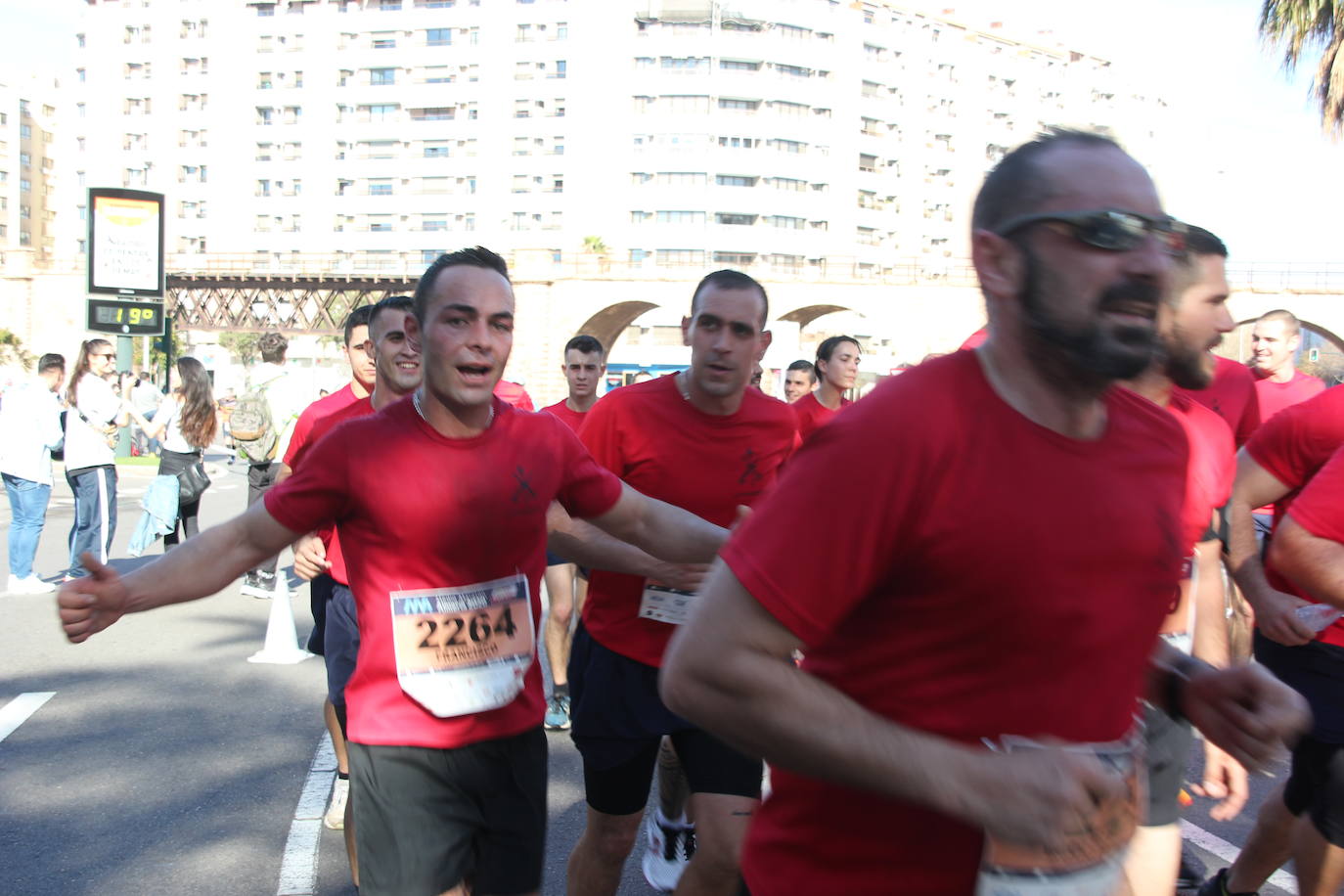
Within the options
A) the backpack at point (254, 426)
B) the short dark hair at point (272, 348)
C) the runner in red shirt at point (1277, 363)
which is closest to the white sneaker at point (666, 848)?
the runner in red shirt at point (1277, 363)

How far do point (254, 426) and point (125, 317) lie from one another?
15.9m

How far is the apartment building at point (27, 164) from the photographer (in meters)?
111

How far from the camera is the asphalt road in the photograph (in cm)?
454

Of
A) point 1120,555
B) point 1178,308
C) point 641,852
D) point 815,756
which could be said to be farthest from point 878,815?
point 641,852

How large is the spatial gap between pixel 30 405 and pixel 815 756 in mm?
10916

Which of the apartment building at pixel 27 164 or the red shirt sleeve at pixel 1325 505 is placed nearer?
the red shirt sleeve at pixel 1325 505

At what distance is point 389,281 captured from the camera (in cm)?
6450

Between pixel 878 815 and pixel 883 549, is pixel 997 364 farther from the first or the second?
pixel 878 815

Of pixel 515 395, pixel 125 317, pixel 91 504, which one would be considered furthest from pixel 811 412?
→ pixel 125 317

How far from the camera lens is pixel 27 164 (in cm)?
11438

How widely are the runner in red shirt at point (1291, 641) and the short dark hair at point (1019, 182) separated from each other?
2121 mm

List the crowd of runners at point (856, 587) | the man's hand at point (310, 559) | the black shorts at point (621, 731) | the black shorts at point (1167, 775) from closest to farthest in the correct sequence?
the crowd of runners at point (856, 587)
the black shorts at point (1167, 775)
the black shorts at point (621, 731)
the man's hand at point (310, 559)

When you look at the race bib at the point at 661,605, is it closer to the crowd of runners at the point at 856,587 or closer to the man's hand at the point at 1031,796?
the crowd of runners at the point at 856,587

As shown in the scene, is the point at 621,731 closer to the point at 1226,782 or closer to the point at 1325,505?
the point at 1226,782
